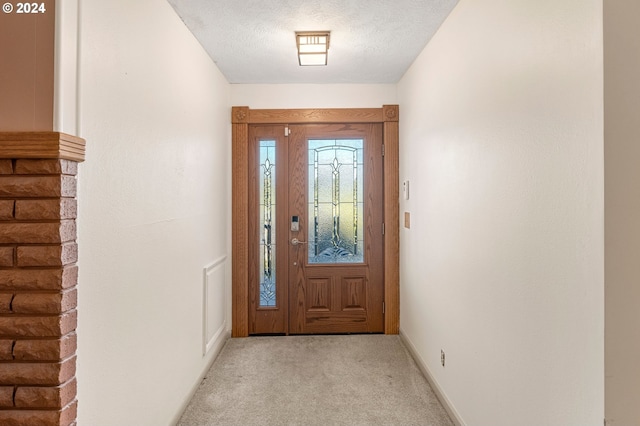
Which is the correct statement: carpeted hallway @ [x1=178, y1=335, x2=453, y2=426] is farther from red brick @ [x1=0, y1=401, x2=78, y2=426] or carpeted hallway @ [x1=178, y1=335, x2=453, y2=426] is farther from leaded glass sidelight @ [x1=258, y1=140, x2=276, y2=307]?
red brick @ [x1=0, y1=401, x2=78, y2=426]

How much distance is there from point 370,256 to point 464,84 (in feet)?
6.74

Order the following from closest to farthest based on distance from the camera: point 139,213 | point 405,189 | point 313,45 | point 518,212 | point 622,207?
point 622,207 → point 518,212 → point 139,213 → point 313,45 → point 405,189

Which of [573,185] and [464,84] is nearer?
[573,185]

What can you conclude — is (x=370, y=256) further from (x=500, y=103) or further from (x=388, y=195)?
(x=500, y=103)

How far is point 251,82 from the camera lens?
139 inches

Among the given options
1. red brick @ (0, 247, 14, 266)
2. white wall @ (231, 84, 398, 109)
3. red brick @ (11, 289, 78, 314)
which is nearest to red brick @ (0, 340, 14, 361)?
red brick @ (11, 289, 78, 314)

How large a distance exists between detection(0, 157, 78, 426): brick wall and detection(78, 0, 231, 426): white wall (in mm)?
120

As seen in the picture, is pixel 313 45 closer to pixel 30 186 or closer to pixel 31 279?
pixel 30 186

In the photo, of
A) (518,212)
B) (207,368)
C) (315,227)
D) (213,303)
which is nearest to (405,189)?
(315,227)

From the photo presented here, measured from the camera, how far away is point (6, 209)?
3.76 ft

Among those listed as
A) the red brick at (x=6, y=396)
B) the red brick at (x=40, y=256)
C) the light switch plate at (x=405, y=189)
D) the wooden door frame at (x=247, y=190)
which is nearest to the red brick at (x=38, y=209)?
the red brick at (x=40, y=256)

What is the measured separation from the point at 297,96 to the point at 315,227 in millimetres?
1386

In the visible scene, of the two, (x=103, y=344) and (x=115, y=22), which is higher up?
(x=115, y=22)

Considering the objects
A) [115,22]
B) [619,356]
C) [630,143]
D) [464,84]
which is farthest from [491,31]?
[115,22]
